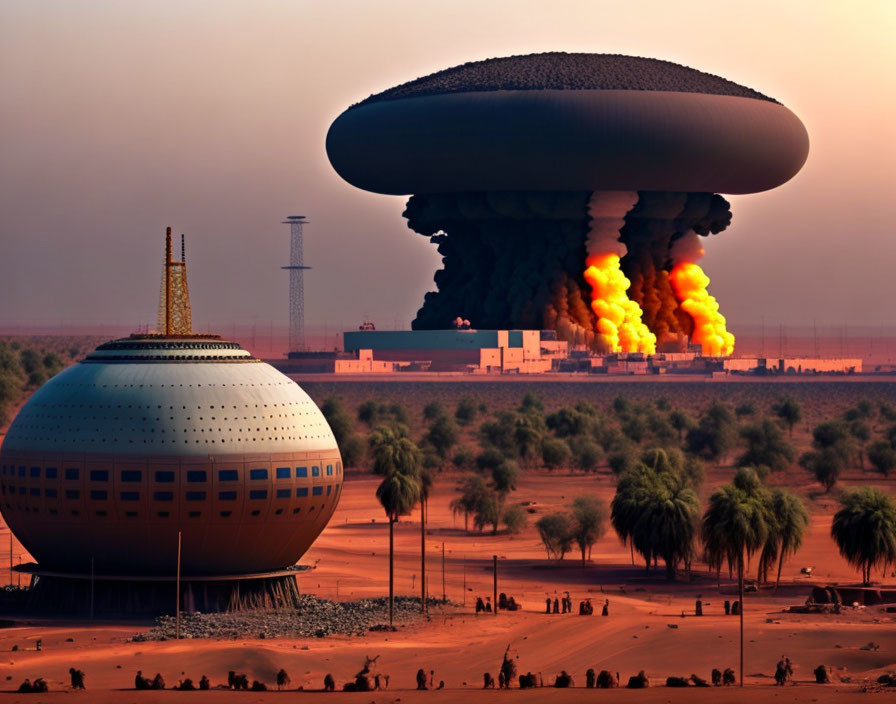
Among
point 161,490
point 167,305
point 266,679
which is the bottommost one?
point 266,679

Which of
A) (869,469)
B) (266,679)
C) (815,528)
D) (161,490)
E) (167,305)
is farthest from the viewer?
(869,469)

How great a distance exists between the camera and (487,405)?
17762 centimetres

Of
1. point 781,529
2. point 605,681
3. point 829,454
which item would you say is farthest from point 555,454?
point 605,681

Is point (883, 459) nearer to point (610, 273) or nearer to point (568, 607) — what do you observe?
point (568, 607)

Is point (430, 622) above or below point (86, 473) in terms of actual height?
below

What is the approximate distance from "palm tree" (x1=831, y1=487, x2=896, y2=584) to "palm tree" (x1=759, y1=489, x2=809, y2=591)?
1465 mm

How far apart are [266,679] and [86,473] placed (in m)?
11.9

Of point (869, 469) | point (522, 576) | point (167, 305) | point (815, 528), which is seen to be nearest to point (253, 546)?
point (167, 305)

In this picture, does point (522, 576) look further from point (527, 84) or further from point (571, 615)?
point (527, 84)

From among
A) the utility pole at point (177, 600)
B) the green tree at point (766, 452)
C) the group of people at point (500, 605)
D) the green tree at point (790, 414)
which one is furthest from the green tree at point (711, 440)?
the utility pole at point (177, 600)

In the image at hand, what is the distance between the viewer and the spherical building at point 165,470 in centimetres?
6838

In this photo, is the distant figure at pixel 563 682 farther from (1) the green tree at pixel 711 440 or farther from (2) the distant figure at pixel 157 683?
(1) the green tree at pixel 711 440

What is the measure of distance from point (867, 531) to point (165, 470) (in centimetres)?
2643

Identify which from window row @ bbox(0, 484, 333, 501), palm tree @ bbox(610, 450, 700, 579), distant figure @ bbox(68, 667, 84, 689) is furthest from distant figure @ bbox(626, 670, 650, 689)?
palm tree @ bbox(610, 450, 700, 579)
